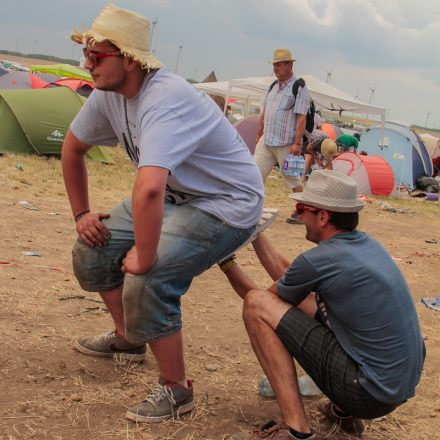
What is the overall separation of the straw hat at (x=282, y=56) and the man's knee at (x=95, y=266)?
18.4 ft

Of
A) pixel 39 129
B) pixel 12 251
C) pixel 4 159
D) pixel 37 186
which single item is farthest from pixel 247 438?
pixel 39 129

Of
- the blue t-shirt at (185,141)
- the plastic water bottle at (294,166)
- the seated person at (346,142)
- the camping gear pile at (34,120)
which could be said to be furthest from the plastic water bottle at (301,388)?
the seated person at (346,142)

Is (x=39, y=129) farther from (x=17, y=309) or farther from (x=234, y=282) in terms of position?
(x=234, y=282)

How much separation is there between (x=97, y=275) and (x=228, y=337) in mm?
1299

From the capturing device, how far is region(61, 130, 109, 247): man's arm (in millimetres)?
3170

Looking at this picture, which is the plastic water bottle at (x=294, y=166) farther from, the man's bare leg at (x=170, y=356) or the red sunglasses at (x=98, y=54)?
the red sunglasses at (x=98, y=54)

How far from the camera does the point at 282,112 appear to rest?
825 cm

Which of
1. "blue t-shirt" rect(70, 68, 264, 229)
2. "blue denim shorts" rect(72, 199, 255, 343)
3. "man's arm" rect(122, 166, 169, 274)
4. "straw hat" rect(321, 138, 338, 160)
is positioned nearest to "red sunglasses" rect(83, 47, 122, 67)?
"blue t-shirt" rect(70, 68, 264, 229)

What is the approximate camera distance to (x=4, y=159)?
35.2ft

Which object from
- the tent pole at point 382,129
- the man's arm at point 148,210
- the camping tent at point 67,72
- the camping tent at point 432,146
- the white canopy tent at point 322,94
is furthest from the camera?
the camping tent at point 67,72

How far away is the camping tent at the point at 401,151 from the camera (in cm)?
1700

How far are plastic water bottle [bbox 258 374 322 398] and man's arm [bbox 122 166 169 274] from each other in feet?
3.59

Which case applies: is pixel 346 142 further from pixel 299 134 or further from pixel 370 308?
pixel 370 308

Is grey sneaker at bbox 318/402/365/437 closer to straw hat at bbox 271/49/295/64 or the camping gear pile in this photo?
straw hat at bbox 271/49/295/64
